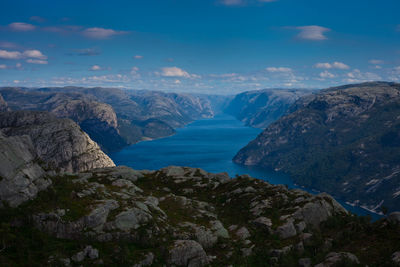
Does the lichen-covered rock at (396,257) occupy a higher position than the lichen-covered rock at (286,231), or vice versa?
the lichen-covered rock at (396,257)

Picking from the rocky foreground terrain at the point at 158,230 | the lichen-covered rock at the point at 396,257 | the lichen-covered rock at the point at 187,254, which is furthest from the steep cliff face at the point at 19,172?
the lichen-covered rock at the point at 396,257

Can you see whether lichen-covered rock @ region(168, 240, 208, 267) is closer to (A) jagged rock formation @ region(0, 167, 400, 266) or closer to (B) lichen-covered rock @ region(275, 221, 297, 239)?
(A) jagged rock formation @ region(0, 167, 400, 266)

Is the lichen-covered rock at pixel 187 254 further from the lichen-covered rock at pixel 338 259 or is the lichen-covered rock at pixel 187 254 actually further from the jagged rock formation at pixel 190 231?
the lichen-covered rock at pixel 338 259

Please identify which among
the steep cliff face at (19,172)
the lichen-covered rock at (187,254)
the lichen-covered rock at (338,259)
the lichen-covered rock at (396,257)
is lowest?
the lichen-covered rock at (187,254)

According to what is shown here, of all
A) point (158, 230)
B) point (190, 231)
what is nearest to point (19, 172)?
point (158, 230)

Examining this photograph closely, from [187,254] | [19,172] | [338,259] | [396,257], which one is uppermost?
[19,172]

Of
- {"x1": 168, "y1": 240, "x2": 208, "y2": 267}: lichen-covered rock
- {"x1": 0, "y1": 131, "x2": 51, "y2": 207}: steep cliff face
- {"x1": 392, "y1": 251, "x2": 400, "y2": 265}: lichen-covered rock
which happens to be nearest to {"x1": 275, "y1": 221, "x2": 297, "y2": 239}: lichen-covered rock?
{"x1": 168, "y1": 240, "x2": 208, "y2": 267}: lichen-covered rock

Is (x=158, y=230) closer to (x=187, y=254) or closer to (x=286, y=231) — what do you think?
(x=187, y=254)
